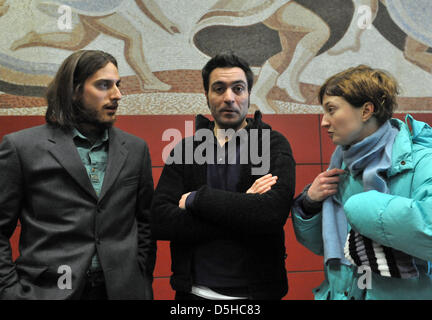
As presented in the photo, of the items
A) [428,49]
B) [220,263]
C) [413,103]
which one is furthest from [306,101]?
[220,263]

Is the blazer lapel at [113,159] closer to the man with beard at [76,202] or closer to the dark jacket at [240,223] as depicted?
the man with beard at [76,202]

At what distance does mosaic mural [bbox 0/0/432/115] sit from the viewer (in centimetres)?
309

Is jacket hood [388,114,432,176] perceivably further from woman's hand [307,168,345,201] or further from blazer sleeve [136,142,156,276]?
blazer sleeve [136,142,156,276]

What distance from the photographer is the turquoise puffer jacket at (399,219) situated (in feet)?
3.79

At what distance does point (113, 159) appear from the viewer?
163 centimetres

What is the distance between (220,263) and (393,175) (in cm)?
77

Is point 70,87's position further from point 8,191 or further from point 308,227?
point 308,227

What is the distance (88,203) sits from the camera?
1.52 meters

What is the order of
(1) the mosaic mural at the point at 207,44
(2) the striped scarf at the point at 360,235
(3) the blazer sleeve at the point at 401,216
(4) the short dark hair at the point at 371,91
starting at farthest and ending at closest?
(1) the mosaic mural at the point at 207,44 < (4) the short dark hair at the point at 371,91 < (2) the striped scarf at the point at 360,235 < (3) the blazer sleeve at the point at 401,216

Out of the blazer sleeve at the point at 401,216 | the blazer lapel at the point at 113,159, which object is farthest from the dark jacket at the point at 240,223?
the blazer sleeve at the point at 401,216

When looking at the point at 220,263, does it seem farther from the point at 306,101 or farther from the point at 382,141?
the point at 306,101

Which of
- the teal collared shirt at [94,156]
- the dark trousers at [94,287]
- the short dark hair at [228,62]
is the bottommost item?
the dark trousers at [94,287]

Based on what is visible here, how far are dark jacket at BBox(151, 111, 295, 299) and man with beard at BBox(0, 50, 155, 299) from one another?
176 millimetres

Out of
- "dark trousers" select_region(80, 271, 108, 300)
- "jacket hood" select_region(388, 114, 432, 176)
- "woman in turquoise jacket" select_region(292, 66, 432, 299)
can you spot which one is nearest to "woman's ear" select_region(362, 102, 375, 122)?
"woman in turquoise jacket" select_region(292, 66, 432, 299)
